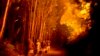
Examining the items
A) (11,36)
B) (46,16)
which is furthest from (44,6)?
(11,36)

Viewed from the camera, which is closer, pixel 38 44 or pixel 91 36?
pixel 38 44

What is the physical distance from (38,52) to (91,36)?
25.3 inches

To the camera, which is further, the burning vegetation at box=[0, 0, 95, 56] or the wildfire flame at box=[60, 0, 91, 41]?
the wildfire flame at box=[60, 0, 91, 41]

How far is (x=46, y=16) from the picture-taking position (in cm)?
290

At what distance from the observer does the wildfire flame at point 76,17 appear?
295 centimetres

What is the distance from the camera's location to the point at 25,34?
284cm

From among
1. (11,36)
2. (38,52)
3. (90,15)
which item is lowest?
(38,52)

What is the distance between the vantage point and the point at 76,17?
2955 millimetres

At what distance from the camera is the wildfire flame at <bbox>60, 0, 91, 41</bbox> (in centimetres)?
295

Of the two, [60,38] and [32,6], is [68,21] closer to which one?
[60,38]

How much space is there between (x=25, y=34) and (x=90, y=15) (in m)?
0.77

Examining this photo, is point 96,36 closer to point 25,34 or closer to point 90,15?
point 90,15

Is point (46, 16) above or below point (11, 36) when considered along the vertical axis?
above

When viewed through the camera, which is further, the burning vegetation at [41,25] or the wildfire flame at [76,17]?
the wildfire flame at [76,17]
